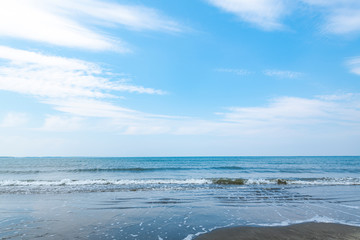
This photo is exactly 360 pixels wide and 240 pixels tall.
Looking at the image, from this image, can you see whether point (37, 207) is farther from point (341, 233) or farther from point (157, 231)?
point (341, 233)

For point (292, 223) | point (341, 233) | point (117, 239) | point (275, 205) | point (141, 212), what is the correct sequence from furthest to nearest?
point (275, 205) → point (141, 212) → point (292, 223) → point (341, 233) → point (117, 239)

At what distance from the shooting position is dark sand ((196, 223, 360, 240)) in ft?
25.3

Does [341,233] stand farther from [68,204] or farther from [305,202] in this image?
[68,204]

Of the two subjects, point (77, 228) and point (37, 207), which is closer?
point (77, 228)

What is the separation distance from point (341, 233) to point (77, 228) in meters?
9.39

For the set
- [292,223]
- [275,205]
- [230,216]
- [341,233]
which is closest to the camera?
[341,233]

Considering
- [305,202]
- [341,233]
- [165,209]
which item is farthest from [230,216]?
[305,202]

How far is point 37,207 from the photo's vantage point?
12133 mm

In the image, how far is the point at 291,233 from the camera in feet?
26.5

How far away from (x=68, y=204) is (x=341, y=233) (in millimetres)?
12673

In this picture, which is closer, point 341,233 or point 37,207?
point 341,233

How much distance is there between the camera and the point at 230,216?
1044cm

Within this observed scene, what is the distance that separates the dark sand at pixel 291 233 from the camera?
25.3 ft

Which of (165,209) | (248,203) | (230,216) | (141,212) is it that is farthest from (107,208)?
(248,203)
